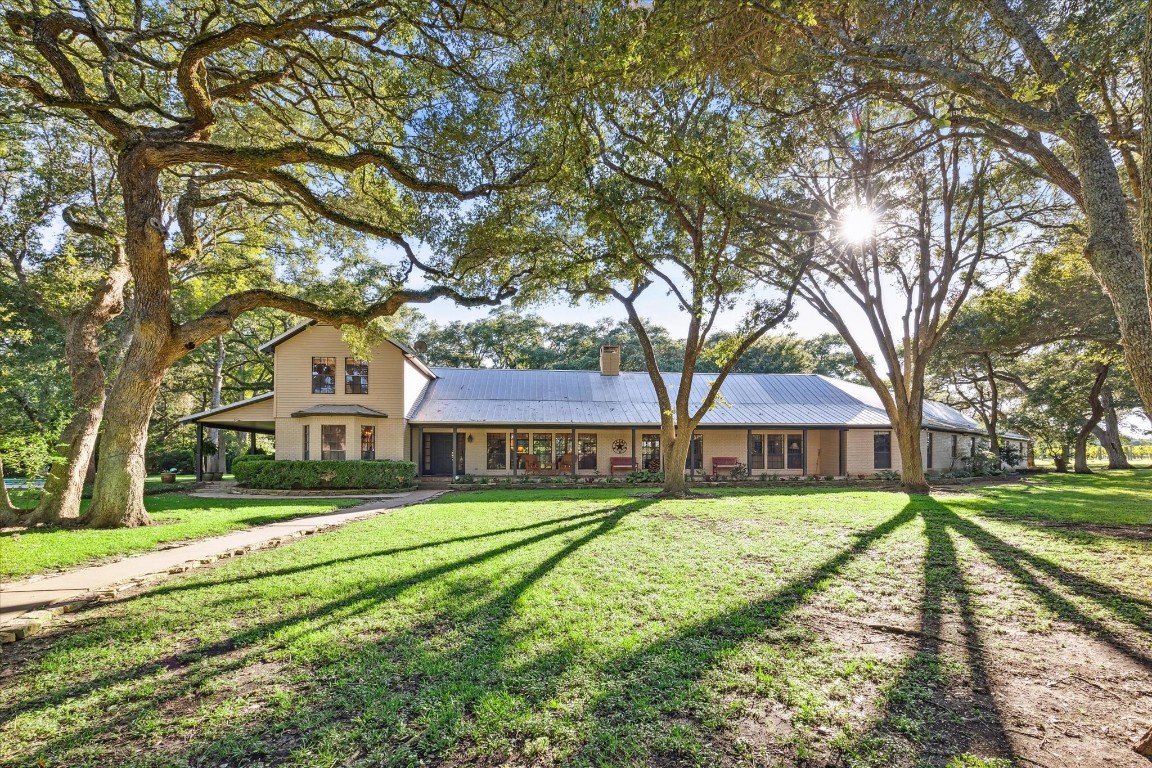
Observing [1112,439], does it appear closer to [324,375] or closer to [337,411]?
[337,411]

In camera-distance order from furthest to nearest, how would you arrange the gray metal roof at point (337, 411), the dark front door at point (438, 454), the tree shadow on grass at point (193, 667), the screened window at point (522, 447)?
the screened window at point (522, 447)
the dark front door at point (438, 454)
the gray metal roof at point (337, 411)
the tree shadow on grass at point (193, 667)

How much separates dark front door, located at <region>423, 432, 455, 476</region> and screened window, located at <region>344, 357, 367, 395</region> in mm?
3520

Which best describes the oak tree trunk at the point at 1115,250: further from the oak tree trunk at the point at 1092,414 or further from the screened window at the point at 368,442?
the oak tree trunk at the point at 1092,414

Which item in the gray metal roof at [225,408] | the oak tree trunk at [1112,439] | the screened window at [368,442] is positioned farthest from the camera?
the oak tree trunk at [1112,439]

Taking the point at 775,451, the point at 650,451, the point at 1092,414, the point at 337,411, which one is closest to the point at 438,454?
the point at 337,411

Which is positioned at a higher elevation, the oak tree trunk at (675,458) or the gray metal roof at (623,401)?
the gray metal roof at (623,401)

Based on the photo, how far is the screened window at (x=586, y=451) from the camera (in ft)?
71.3

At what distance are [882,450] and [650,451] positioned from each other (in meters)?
10.7

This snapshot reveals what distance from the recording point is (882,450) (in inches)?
866

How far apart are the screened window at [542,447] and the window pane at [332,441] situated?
785cm

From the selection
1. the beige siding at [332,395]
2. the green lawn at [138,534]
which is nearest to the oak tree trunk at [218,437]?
the beige siding at [332,395]

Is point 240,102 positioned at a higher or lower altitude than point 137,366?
higher

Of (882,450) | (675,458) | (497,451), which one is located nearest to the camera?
(675,458)

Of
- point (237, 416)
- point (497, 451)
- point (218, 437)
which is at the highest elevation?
point (237, 416)
